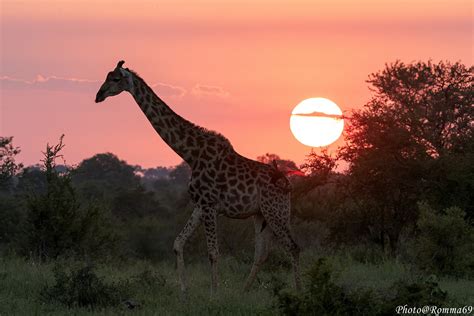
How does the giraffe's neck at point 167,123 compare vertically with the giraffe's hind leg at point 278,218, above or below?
above

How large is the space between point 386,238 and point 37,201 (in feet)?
34.9

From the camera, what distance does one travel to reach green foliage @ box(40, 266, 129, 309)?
39.4 ft

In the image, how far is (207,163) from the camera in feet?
47.0

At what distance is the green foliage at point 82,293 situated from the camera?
12008mm

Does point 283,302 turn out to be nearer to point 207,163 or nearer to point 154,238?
point 207,163

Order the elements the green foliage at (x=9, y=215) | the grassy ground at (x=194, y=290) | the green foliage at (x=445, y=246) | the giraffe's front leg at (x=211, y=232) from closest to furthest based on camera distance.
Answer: the grassy ground at (x=194, y=290), the giraffe's front leg at (x=211, y=232), the green foliage at (x=445, y=246), the green foliage at (x=9, y=215)

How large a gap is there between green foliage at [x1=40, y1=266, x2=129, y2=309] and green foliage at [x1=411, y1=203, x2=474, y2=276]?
7358 mm

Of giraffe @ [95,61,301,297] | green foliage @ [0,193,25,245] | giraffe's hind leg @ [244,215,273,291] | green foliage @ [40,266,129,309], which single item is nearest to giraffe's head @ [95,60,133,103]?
giraffe @ [95,61,301,297]

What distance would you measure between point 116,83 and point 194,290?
3.94m

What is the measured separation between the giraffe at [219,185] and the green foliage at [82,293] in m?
1.67

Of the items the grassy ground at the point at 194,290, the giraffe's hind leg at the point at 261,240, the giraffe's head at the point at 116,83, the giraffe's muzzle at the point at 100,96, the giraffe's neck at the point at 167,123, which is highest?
the giraffe's head at the point at 116,83

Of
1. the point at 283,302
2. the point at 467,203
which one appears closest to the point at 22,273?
the point at 283,302

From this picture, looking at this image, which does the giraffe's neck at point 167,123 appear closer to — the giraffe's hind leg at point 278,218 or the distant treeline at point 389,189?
the giraffe's hind leg at point 278,218

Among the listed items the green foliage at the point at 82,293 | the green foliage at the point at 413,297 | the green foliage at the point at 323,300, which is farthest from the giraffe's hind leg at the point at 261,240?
the green foliage at the point at 413,297
